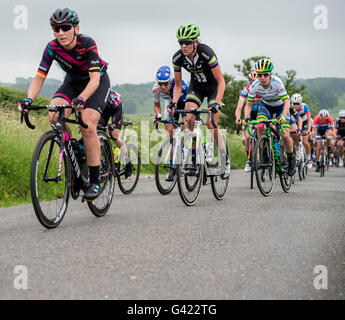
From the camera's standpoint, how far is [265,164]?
9086 mm

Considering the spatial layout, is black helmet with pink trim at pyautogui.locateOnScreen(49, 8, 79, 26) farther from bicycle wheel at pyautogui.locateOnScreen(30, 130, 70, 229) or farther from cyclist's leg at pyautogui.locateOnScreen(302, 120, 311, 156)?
cyclist's leg at pyautogui.locateOnScreen(302, 120, 311, 156)

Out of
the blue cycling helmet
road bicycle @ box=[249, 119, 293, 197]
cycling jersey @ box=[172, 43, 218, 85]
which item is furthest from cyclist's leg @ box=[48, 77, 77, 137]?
road bicycle @ box=[249, 119, 293, 197]

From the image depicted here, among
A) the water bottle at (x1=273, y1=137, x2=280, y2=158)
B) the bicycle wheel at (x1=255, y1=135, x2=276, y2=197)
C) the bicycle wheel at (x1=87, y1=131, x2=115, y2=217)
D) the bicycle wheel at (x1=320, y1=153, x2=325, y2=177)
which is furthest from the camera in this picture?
the bicycle wheel at (x1=320, y1=153, x2=325, y2=177)

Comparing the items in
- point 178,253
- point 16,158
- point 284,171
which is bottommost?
point 178,253

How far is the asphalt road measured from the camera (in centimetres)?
348

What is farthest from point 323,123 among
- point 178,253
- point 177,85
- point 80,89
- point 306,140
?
point 178,253

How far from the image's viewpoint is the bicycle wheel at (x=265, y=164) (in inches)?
350

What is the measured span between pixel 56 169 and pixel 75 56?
1334 millimetres

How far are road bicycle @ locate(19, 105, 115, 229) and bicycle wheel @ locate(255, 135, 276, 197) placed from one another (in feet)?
11.7

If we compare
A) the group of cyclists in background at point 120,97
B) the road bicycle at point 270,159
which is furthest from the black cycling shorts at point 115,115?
the road bicycle at point 270,159

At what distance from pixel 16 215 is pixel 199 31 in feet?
Result: 12.4

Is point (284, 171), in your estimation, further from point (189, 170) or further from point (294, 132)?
point (294, 132)
